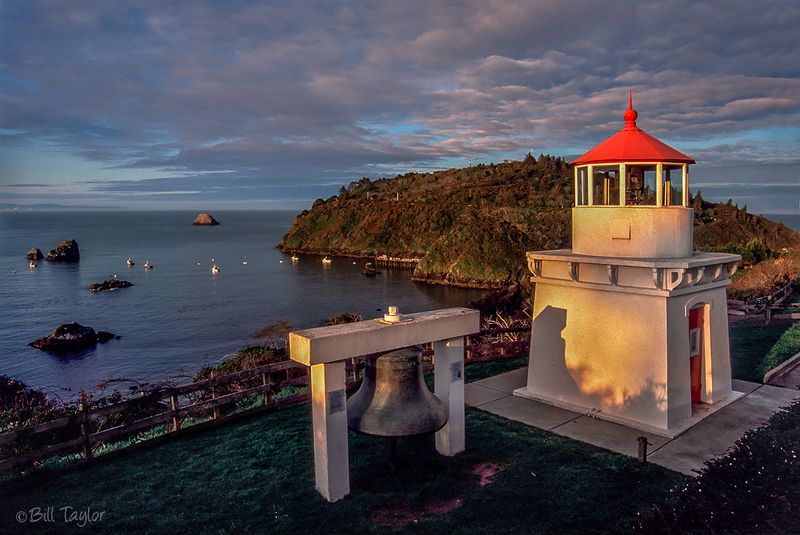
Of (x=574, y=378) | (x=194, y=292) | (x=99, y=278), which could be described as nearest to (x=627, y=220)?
(x=574, y=378)

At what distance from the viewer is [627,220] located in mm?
9945

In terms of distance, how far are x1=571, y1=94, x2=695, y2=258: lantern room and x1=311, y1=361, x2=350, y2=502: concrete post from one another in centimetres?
622

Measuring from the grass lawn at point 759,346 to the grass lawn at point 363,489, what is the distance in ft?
24.8

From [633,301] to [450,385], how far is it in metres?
3.97

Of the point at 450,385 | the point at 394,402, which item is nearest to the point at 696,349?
the point at 450,385

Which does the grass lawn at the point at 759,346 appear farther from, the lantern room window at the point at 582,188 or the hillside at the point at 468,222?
the hillside at the point at 468,222

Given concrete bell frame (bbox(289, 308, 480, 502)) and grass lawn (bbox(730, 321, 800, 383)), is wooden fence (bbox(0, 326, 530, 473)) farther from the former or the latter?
grass lawn (bbox(730, 321, 800, 383))

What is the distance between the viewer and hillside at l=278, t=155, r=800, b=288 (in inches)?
2378

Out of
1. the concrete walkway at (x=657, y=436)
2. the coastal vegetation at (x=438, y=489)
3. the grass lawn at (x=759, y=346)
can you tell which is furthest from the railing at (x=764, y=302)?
the coastal vegetation at (x=438, y=489)

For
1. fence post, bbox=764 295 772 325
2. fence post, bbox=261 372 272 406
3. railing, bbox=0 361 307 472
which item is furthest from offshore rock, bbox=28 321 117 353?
fence post, bbox=764 295 772 325

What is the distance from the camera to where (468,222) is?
6812cm

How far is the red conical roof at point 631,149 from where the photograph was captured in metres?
9.79

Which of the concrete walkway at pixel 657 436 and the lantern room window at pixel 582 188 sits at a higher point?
the lantern room window at pixel 582 188

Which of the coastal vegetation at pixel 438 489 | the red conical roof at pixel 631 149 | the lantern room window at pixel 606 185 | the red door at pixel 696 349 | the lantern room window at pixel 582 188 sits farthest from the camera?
the lantern room window at pixel 582 188
